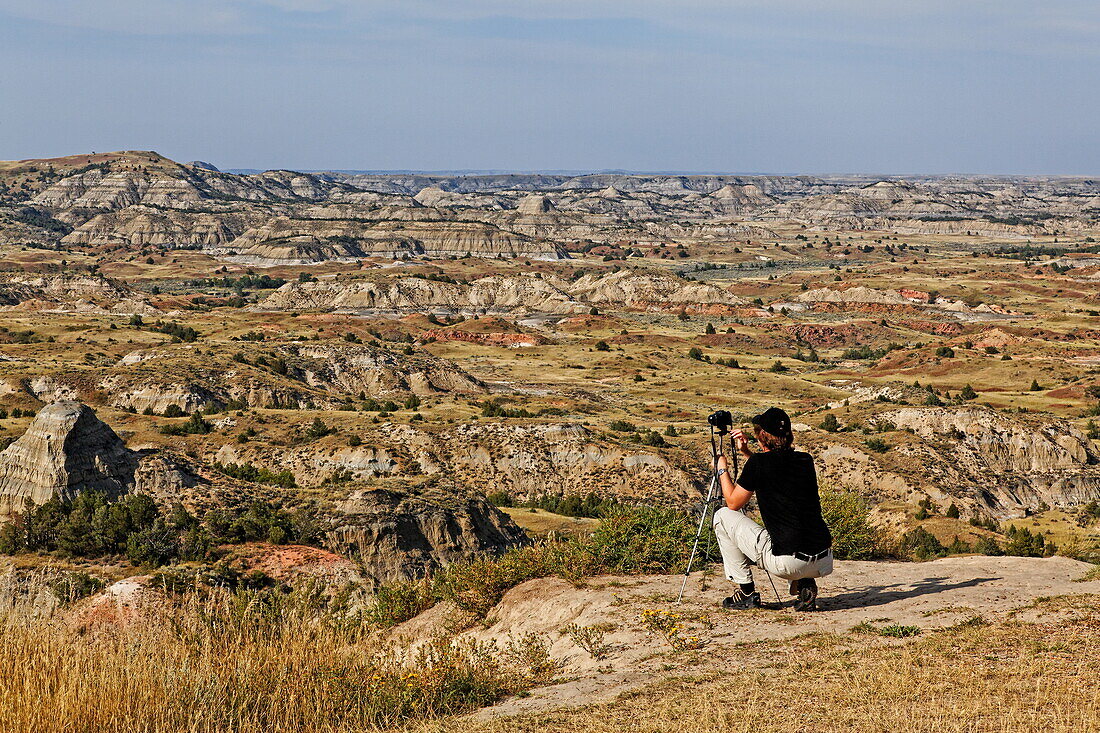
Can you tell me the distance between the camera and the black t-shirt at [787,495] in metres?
11.7

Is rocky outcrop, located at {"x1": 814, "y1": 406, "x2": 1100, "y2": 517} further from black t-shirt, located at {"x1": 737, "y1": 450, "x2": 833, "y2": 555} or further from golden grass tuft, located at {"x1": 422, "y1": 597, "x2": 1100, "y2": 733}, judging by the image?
golden grass tuft, located at {"x1": 422, "y1": 597, "x2": 1100, "y2": 733}

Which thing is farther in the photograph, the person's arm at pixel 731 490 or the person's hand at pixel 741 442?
the person's hand at pixel 741 442

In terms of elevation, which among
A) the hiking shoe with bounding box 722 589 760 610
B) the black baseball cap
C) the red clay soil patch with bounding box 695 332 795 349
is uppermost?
the black baseball cap

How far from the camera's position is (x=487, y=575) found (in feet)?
52.2

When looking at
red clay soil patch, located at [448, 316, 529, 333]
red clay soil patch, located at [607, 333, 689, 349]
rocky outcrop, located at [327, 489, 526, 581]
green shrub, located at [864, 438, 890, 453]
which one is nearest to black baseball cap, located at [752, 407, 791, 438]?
rocky outcrop, located at [327, 489, 526, 581]

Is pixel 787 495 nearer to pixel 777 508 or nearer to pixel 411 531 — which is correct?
pixel 777 508

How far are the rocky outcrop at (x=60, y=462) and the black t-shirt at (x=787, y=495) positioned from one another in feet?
91.1

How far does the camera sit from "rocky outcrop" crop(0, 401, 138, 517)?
3297cm

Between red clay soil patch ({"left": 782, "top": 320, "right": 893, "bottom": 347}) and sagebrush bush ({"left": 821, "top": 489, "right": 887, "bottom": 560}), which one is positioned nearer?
sagebrush bush ({"left": 821, "top": 489, "right": 887, "bottom": 560})

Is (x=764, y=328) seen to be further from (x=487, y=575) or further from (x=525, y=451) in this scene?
(x=487, y=575)

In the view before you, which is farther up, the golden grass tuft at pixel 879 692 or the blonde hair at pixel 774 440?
the blonde hair at pixel 774 440

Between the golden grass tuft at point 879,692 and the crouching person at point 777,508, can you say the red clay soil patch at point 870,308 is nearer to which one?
the crouching person at point 777,508

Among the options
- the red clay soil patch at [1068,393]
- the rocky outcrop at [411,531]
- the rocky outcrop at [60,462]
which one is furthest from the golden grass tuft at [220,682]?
the red clay soil patch at [1068,393]

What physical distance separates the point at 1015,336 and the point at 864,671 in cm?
12297
